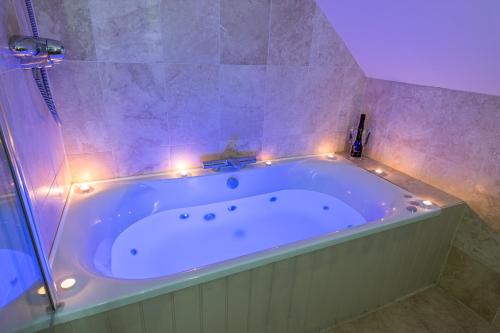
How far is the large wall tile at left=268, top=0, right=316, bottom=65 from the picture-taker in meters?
1.89

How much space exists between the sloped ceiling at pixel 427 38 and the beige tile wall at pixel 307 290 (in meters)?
0.77

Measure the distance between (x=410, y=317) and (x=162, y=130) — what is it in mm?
1792

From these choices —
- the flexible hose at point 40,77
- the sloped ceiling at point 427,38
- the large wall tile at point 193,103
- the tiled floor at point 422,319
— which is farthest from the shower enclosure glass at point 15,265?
the sloped ceiling at point 427,38

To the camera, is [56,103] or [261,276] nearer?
[261,276]

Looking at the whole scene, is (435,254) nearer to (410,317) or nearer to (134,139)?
(410,317)

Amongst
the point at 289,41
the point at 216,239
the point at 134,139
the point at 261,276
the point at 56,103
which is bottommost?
the point at 216,239

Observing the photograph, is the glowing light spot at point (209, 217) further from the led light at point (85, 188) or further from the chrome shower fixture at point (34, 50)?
the chrome shower fixture at point (34, 50)

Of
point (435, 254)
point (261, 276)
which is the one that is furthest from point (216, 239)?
point (435, 254)

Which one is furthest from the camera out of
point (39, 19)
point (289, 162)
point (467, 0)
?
point (289, 162)

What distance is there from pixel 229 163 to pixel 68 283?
119 centimetres

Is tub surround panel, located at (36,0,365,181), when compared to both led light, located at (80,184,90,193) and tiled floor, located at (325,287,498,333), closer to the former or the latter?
led light, located at (80,184,90,193)

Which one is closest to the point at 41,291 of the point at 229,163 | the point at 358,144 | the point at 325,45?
the point at 229,163

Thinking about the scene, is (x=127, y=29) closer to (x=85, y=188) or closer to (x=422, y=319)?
(x=85, y=188)

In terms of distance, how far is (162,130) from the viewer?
6.08ft
